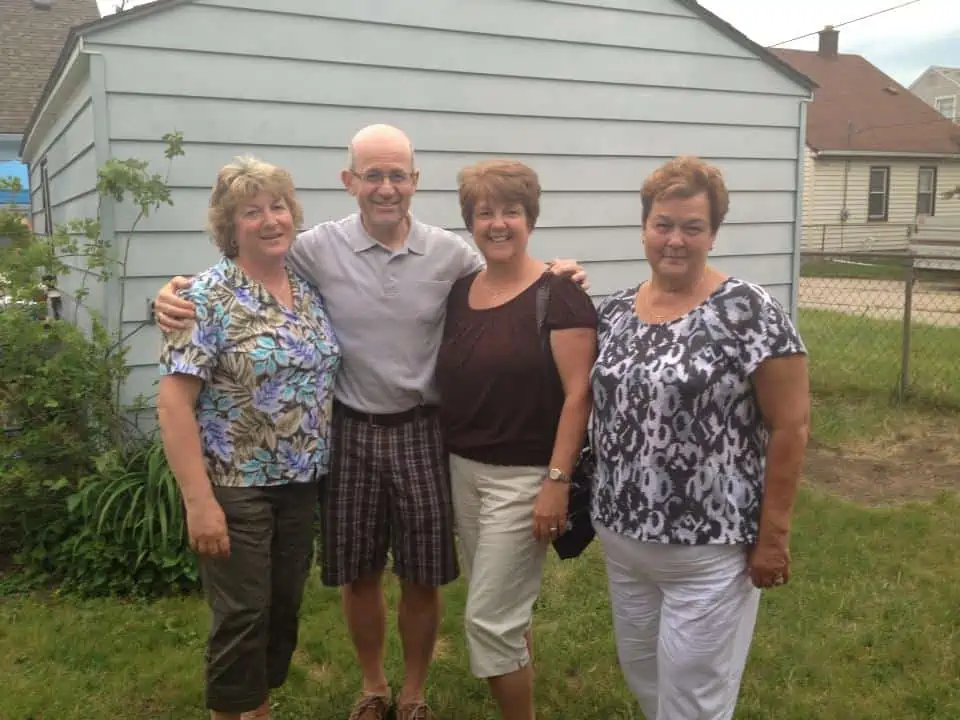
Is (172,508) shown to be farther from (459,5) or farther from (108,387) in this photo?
(459,5)

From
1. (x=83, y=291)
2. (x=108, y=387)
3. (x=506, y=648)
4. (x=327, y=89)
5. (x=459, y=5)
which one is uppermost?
(x=459, y=5)

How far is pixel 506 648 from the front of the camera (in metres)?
2.36

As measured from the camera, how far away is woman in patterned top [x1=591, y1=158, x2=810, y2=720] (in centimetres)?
191

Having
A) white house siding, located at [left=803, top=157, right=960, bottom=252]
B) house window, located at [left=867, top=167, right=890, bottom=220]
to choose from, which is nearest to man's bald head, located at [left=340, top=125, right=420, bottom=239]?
white house siding, located at [left=803, top=157, right=960, bottom=252]

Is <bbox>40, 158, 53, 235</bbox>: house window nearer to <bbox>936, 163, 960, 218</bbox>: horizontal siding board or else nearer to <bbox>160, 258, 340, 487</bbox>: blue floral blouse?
<bbox>160, 258, 340, 487</bbox>: blue floral blouse

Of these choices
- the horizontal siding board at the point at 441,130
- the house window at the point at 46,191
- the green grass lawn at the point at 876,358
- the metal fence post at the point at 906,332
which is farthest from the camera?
the house window at the point at 46,191

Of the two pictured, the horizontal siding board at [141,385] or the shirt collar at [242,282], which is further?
the horizontal siding board at [141,385]

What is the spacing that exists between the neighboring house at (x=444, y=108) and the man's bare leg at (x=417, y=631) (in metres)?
2.05

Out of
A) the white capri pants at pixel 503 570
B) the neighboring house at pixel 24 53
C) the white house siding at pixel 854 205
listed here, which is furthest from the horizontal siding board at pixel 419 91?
the white house siding at pixel 854 205

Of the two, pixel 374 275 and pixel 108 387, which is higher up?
pixel 374 275

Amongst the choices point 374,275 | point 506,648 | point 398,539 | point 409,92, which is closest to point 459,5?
point 409,92

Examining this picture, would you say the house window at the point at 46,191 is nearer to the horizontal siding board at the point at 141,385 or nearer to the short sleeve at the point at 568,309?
the horizontal siding board at the point at 141,385

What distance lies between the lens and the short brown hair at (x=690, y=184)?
2.01m

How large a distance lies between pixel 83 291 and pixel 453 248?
2260 mm
